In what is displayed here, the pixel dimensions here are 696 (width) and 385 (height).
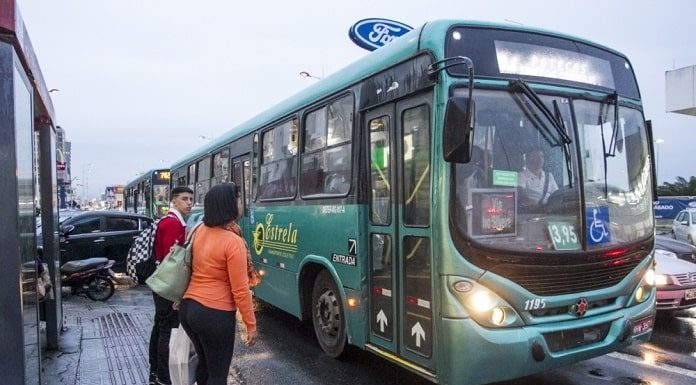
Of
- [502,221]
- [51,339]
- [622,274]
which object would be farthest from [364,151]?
[51,339]

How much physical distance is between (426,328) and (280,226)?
11.1 ft

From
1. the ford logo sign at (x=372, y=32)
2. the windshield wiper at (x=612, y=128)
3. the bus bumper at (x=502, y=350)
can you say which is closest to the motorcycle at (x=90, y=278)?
the ford logo sign at (x=372, y=32)

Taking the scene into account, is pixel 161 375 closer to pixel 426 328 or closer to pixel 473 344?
pixel 426 328

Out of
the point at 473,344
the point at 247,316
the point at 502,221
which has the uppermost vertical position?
the point at 502,221

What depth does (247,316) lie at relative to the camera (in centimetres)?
355

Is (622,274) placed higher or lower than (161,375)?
higher

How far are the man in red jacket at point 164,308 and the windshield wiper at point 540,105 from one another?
10.4 feet

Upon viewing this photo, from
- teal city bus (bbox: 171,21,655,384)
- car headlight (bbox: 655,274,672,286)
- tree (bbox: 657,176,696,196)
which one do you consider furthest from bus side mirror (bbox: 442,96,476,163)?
tree (bbox: 657,176,696,196)

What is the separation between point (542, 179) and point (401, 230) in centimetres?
122

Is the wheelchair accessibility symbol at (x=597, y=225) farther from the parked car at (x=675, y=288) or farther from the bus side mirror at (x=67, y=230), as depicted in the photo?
the bus side mirror at (x=67, y=230)

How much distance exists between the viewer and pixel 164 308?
4.82m

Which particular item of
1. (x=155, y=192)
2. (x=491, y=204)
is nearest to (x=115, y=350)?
(x=491, y=204)

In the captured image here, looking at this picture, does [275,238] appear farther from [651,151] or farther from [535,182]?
[651,151]

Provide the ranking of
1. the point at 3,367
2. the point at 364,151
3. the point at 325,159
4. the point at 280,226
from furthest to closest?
the point at 280,226 < the point at 325,159 < the point at 364,151 < the point at 3,367
